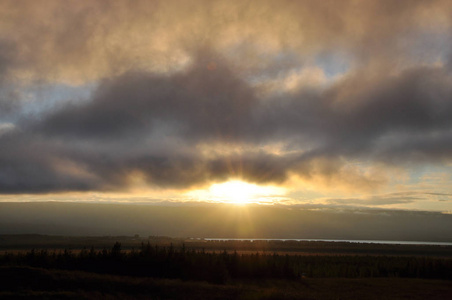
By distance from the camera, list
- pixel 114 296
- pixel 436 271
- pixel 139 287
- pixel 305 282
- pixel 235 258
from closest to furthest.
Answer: pixel 114 296 < pixel 139 287 < pixel 305 282 < pixel 235 258 < pixel 436 271

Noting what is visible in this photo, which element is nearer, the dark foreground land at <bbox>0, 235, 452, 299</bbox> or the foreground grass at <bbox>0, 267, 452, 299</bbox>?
the foreground grass at <bbox>0, 267, 452, 299</bbox>

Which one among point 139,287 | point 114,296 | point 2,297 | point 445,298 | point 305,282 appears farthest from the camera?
point 305,282

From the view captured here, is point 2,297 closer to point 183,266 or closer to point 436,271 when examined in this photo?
point 183,266

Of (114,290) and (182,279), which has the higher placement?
(114,290)

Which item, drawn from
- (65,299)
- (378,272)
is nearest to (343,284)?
(378,272)

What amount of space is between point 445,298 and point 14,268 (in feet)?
122

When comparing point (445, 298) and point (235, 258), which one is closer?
point (445, 298)

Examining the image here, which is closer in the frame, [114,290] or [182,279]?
[114,290]

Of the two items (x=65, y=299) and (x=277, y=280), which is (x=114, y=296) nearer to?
(x=65, y=299)

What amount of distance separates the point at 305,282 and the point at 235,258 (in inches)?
396

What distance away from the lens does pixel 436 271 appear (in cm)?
5262

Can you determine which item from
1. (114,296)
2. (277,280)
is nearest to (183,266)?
(277,280)

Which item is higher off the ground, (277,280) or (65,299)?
(65,299)

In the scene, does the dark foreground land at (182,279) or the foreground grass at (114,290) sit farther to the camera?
the dark foreground land at (182,279)
